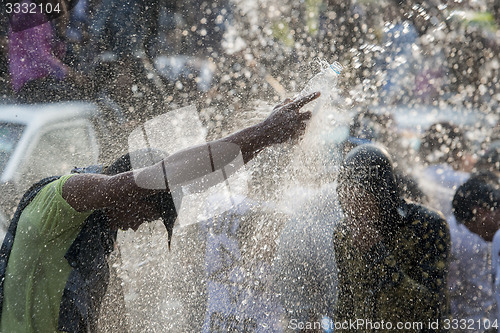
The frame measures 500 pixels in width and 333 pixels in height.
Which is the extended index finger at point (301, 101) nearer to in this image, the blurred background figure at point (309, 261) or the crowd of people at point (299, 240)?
the crowd of people at point (299, 240)

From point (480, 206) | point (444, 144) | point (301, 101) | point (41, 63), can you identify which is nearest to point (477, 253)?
point (480, 206)

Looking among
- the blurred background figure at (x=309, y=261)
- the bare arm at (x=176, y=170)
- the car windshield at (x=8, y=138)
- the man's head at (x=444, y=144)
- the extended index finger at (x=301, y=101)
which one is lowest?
the man's head at (x=444, y=144)

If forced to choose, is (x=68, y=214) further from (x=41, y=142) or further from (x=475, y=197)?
(x=41, y=142)

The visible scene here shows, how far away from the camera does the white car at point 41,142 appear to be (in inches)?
179

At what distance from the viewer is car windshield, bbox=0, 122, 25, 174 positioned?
455 centimetres

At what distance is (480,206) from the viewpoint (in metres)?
2.64

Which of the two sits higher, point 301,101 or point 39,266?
point 39,266

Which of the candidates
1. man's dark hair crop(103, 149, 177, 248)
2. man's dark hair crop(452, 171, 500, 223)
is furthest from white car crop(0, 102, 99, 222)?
man's dark hair crop(452, 171, 500, 223)

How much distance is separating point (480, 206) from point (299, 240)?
1438mm

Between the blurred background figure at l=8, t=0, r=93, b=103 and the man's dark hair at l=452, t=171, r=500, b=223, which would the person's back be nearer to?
the man's dark hair at l=452, t=171, r=500, b=223

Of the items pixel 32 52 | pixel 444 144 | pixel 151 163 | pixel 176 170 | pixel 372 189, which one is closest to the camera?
pixel 176 170

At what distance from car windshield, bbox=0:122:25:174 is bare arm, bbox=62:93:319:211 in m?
3.79

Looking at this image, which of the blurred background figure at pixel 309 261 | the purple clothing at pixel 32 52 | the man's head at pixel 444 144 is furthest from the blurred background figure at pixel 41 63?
the man's head at pixel 444 144

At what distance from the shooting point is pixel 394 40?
4.79 m
